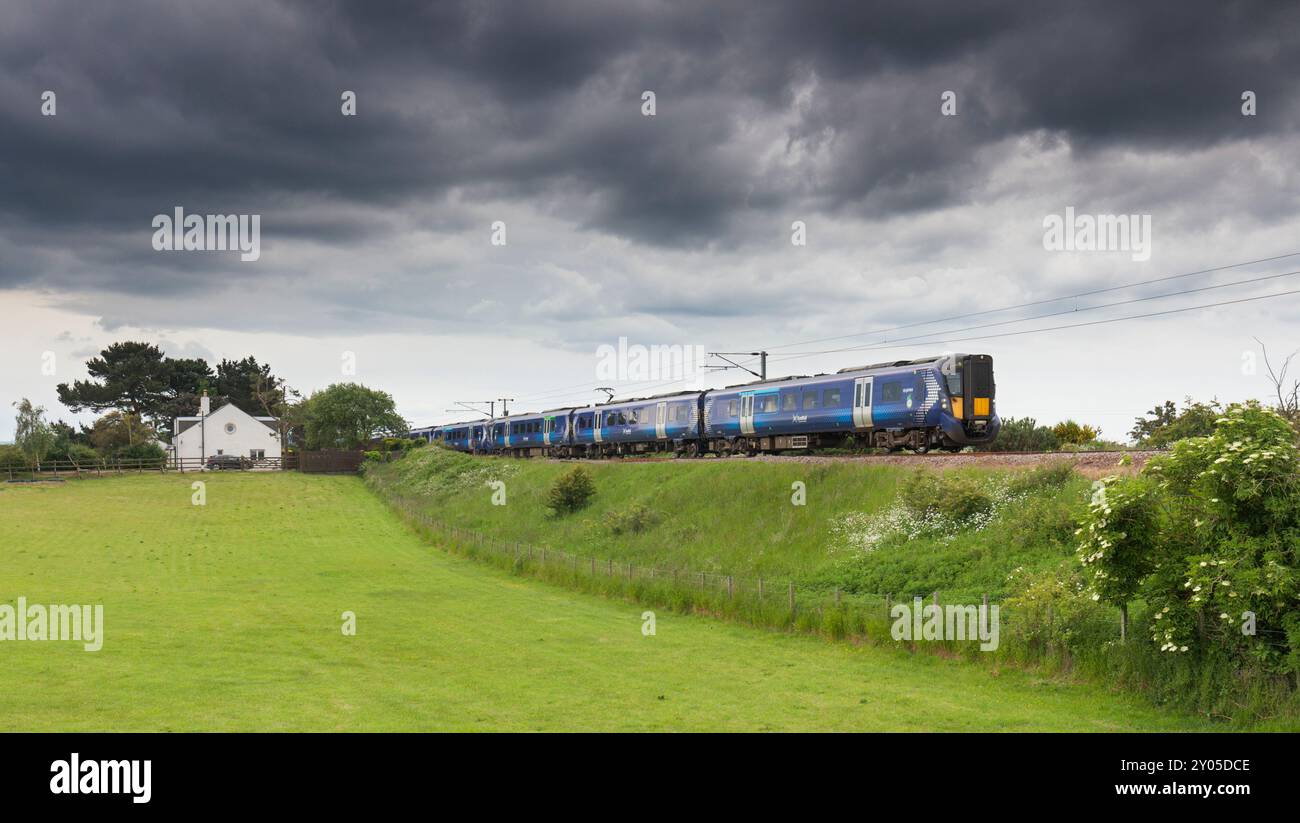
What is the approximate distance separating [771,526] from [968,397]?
8649 millimetres

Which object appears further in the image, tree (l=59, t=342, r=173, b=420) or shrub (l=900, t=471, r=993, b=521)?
tree (l=59, t=342, r=173, b=420)

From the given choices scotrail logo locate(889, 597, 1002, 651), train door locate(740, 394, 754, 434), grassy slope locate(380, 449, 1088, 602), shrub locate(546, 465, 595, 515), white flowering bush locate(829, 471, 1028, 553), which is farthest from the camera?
shrub locate(546, 465, 595, 515)

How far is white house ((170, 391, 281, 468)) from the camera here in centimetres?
10712

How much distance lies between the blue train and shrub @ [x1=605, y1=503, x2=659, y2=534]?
7596mm

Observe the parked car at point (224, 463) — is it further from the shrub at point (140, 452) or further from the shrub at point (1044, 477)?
the shrub at point (1044, 477)

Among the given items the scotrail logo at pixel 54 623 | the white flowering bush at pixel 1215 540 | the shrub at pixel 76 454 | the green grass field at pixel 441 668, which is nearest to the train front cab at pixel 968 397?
the green grass field at pixel 441 668

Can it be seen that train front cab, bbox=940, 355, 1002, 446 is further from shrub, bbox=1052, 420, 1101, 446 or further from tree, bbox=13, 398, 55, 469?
tree, bbox=13, 398, 55, 469

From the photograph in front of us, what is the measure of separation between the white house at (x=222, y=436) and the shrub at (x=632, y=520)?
74.5 m

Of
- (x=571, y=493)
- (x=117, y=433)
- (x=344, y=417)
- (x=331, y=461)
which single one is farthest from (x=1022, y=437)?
(x=117, y=433)

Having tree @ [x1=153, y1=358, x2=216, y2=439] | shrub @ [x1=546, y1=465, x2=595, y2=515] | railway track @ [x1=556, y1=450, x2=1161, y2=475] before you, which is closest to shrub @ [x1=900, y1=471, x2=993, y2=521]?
railway track @ [x1=556, y1=450, x2=1161, y2=475]

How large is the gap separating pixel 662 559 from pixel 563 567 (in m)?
3.80

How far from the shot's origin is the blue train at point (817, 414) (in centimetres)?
3572
